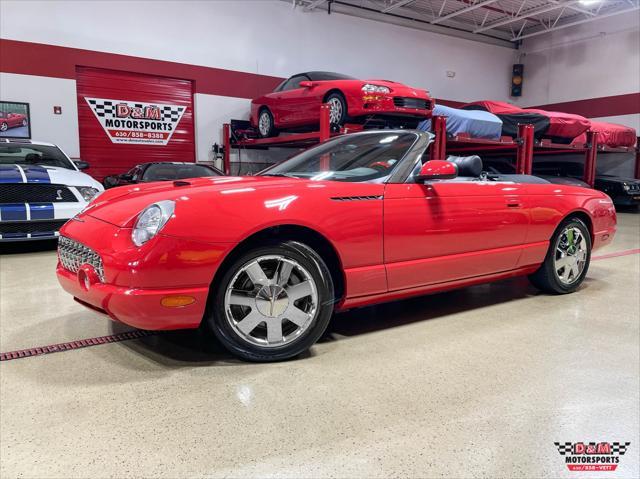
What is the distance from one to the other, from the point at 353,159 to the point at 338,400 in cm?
138

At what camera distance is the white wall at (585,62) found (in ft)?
41.3

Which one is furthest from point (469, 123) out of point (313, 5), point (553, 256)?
point (313, 5)

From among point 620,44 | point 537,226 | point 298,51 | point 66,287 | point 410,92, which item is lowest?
point 66,287

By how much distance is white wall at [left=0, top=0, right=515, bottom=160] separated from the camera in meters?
8.31

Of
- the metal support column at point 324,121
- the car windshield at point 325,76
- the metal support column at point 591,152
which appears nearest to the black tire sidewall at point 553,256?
the metal support column at point 324,121

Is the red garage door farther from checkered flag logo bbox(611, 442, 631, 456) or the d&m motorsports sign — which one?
checkered flag logo bbox(611, 442, 631, 456)

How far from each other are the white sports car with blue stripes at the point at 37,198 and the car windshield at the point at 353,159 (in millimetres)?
2866

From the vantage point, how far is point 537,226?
3.04 meters

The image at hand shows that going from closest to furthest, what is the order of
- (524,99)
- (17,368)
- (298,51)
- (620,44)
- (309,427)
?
(309,427) < (17,368) < (298,51) < (620,44) < (524,99)

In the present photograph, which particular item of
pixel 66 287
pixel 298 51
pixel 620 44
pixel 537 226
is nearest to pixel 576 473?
pixel 537 226

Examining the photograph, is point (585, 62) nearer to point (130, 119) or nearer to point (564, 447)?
point (130, 119)

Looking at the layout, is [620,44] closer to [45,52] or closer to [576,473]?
[45,52]

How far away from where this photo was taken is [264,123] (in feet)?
28.1

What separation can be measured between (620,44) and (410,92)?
10012mm
